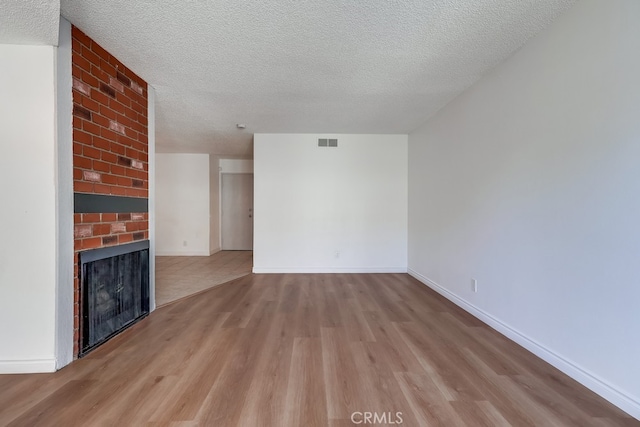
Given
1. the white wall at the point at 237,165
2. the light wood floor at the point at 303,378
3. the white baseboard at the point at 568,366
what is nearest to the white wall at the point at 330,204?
the light wood floor at the point at 303,378

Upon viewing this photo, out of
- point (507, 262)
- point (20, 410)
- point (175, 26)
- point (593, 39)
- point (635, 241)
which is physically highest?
point (175, 26)

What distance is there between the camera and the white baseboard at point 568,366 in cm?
132

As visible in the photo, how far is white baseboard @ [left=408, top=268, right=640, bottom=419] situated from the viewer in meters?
1.32

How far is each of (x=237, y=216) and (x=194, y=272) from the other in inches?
101

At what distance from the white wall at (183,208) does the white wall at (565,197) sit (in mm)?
Result: 5414

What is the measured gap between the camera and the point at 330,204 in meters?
4.27

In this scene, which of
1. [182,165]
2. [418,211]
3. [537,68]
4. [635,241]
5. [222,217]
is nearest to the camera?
[635,241]

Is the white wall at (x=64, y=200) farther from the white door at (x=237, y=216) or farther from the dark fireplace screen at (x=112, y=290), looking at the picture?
the white door at (x=237, y=216)

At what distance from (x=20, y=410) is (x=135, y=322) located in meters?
1.01

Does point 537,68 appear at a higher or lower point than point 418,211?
higher

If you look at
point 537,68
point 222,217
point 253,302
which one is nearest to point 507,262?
point 537,68

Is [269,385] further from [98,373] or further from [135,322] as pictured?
[135,322]

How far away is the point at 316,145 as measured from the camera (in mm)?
4219

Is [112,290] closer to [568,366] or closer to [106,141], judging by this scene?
[106,141]
